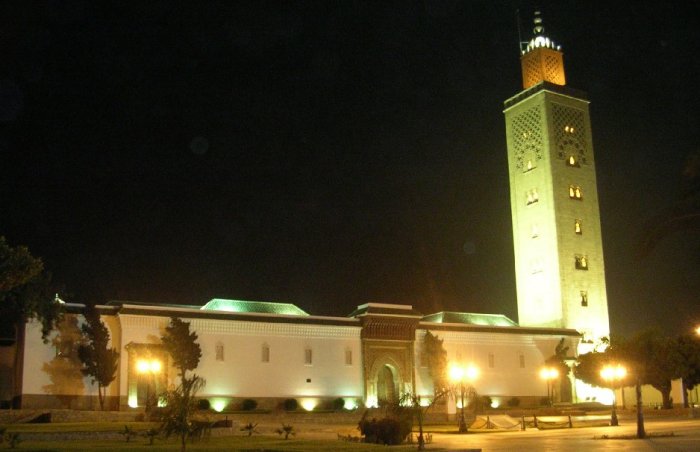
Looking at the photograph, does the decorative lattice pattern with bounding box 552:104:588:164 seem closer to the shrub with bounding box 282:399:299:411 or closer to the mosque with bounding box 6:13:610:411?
the mosque with bounding box 6:13:610:411

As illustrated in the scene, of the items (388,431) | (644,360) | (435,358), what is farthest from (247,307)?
(388,431)

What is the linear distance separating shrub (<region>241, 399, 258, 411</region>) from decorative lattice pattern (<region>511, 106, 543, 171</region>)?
2284cm

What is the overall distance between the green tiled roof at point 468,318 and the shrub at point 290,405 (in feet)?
34.0

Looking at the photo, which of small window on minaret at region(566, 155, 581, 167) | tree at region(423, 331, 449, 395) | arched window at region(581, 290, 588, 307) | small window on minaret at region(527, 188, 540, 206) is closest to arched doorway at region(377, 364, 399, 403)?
tree at region(423, 331, 449, 395)

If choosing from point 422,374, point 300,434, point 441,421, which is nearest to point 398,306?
point 422,374

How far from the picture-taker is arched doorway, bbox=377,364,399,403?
133 feet

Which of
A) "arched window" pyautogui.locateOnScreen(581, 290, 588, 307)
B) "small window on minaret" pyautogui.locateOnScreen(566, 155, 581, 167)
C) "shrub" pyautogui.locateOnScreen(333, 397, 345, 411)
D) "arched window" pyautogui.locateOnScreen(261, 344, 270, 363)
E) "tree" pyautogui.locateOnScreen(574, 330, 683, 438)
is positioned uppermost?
"small window on minaret" pyautogui.locateOnScreen(566, 155, 581, 167)

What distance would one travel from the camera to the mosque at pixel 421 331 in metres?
34.7

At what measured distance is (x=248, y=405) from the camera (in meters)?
36.2

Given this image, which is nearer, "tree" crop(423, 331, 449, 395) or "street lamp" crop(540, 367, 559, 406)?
"tree" crop(423, 331, 449, 395)

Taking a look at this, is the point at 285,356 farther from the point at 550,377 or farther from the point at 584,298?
the point at 584,298

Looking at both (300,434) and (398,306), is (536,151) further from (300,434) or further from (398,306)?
(300,434)

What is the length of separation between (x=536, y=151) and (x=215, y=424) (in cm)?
2939

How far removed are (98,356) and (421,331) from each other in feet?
52.6
